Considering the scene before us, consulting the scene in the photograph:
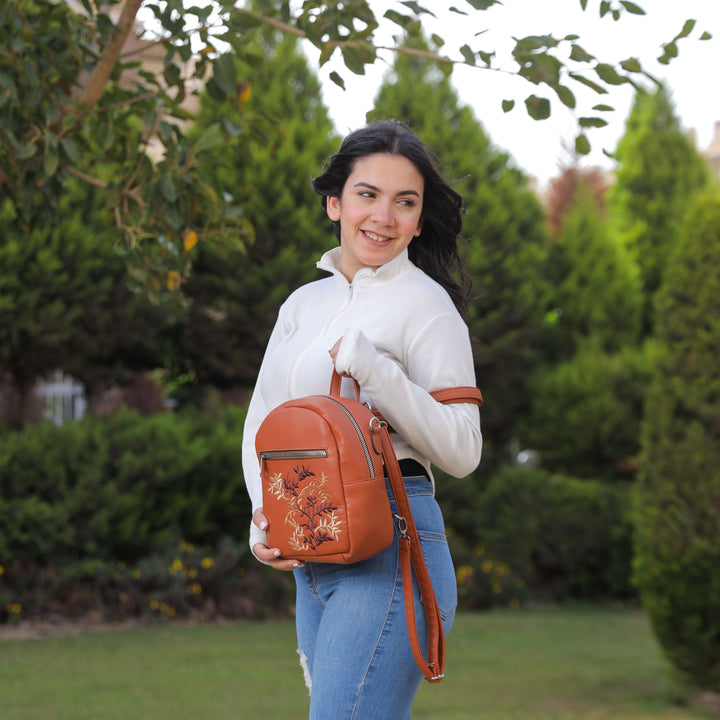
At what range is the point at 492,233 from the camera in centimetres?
1032

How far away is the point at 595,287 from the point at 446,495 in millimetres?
3426

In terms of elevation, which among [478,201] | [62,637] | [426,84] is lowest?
[62,637]

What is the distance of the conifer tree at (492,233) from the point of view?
10203mm

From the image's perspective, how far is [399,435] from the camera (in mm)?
2148

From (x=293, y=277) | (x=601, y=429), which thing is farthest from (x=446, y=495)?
(x=293, y=277)

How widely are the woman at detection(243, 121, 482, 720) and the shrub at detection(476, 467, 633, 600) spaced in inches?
315

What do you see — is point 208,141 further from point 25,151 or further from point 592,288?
point 592,288

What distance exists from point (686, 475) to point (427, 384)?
405 cm

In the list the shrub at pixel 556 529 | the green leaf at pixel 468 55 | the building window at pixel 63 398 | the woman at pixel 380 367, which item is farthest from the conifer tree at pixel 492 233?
the woman at pixel 380 367

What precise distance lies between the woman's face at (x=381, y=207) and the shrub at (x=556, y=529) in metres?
8.16

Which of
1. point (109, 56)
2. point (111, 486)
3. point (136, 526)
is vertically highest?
point (109, 56)

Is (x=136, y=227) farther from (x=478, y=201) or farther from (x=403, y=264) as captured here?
(x=478, y=201)

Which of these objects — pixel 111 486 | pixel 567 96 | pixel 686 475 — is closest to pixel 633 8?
pixel 567 96

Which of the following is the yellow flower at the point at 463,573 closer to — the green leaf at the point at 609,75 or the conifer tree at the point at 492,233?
the conifer tree at the point at 492,233
